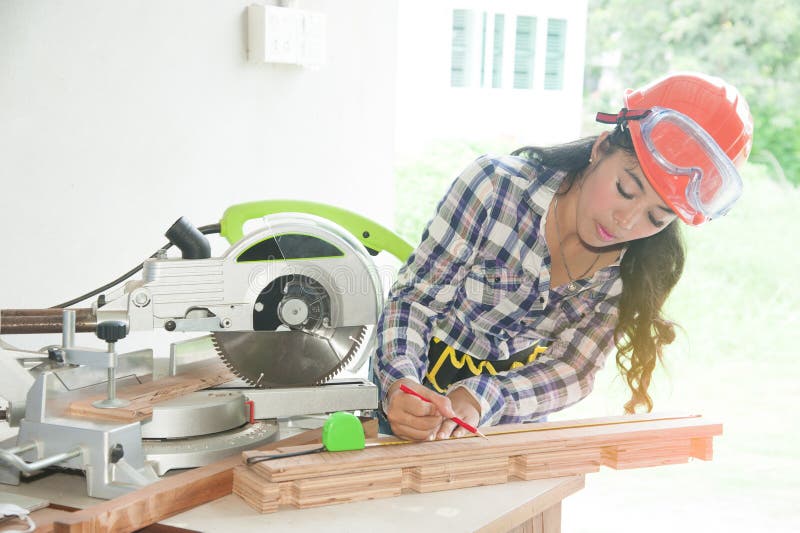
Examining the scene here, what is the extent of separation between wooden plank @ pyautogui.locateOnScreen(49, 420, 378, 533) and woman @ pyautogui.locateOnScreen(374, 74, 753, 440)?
0.31 metres

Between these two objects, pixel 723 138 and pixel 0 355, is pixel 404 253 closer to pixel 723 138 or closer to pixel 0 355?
pixel 723 138

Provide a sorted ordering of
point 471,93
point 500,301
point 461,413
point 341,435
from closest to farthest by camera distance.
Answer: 1. point 341,435
2. point 461,413
3. point 500,301
4. point 471,93

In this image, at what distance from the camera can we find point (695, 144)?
1376 millimetres

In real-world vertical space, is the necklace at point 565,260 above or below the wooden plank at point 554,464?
above

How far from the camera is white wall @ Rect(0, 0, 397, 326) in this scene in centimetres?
186

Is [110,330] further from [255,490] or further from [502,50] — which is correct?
[502,50]

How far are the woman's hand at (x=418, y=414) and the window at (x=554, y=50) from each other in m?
6.58

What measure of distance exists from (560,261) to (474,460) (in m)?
0.58

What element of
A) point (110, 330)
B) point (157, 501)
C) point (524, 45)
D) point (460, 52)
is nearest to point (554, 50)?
point (524, 45)

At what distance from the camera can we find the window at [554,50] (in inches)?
293

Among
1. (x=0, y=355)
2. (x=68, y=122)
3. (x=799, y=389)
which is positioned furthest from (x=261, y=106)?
(x=799, y=389)

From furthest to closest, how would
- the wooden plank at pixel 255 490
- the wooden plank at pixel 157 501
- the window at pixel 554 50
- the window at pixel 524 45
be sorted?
the window at pixel 554 50 < the window at pixel 524 45 < the wooden plank at pixel 255 490 < the wooden plank at pixel 157 501

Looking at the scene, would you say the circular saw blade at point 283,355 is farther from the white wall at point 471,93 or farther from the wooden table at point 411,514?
the white wall at point 471,93

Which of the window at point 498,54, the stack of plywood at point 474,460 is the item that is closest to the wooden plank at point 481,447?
the stack of plywood at point 474,460
